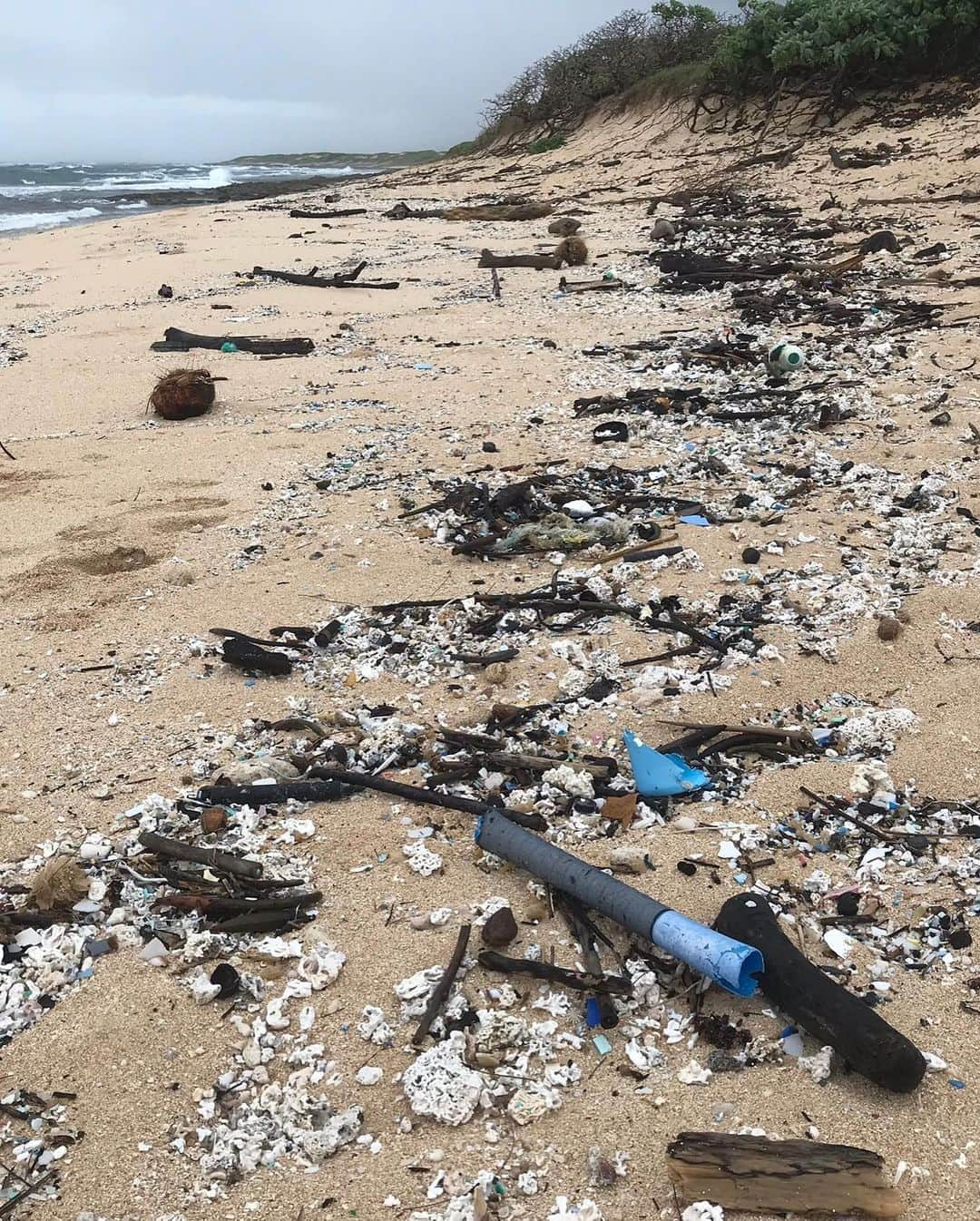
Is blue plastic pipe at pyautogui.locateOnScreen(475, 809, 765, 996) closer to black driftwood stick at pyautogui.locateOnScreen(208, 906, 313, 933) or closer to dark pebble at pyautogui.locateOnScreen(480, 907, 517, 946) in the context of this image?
dark pebble at pyautogui.locateOnScreen(480, 907, 517, 946)

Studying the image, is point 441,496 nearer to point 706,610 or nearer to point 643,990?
point 706,610

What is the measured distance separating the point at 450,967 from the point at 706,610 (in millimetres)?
2101

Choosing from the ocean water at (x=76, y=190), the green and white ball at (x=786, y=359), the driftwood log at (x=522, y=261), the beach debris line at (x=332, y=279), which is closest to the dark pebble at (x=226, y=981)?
the green and white ball at (x=786, y=359)

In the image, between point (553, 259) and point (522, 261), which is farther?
point (522, 261)

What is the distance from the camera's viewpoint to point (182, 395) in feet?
22.6

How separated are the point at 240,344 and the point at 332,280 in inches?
130

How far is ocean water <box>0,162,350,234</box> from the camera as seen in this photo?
28.0 metres

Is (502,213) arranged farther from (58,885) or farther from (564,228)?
(58,885)

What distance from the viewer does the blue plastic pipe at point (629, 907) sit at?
2057mm

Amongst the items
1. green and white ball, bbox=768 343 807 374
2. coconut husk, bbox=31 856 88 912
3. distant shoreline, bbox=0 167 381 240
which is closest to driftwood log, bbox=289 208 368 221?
distant shoreline, bbox=0 167 381 240

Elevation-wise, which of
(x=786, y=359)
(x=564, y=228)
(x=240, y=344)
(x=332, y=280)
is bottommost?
(x=786, y=359)

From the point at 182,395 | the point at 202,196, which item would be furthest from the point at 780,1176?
the point at 202,196

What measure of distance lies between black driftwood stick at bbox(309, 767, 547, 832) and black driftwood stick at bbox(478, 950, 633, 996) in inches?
19.3

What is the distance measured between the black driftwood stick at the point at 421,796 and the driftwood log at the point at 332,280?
31.4 ft
